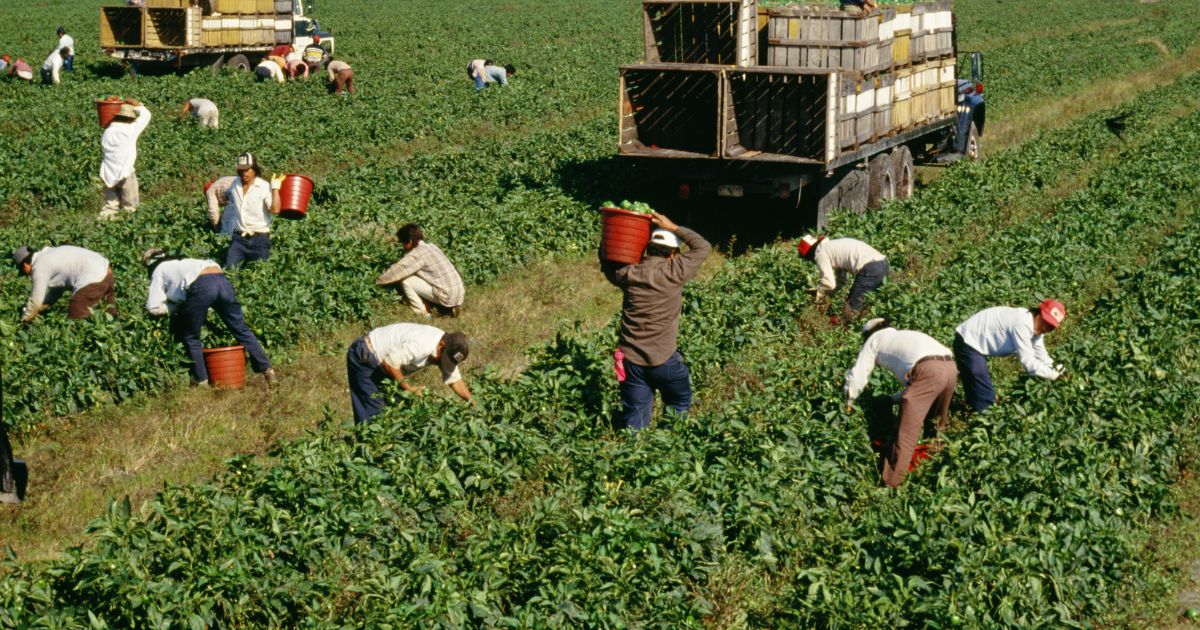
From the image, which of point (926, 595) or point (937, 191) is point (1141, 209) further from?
point (926, 595)

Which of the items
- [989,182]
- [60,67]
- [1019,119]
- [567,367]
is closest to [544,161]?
[989,182]

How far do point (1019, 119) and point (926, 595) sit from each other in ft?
75.3

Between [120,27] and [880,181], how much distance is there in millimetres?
21092

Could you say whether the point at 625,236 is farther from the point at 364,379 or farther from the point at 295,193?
the point at 295,193

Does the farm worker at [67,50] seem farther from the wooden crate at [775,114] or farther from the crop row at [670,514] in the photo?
the crop row at [670,514]

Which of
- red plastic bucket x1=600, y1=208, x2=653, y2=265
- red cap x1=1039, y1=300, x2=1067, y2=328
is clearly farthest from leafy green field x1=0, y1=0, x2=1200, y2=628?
red plastic bucket x1=600, y1=208, x2=653, y2=265

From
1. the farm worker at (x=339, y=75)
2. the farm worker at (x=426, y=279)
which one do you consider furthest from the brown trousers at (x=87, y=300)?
the farm worker at (x=339, y=75)

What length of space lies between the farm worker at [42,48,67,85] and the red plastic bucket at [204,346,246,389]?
63.4ft

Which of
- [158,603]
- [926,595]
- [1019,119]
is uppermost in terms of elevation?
[158,603]

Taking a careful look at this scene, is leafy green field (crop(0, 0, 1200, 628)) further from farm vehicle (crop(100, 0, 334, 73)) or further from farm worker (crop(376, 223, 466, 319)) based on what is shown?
farm vehicle (crop(100, 0, 334, 73))

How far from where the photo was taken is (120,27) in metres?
30.8

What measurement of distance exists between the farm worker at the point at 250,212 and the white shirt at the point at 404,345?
423 centimetres

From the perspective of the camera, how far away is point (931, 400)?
9.08 metres

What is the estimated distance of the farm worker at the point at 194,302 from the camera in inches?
435
